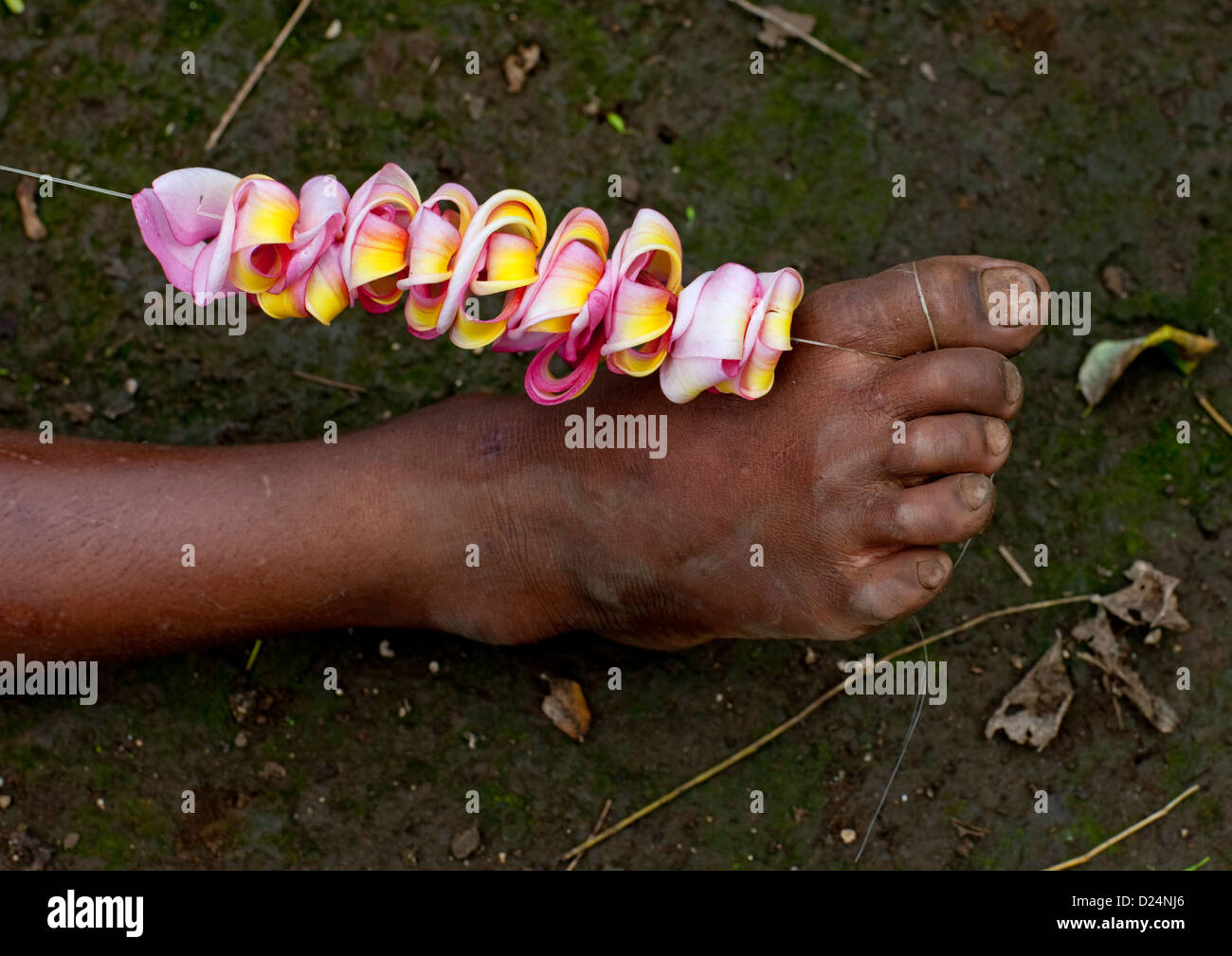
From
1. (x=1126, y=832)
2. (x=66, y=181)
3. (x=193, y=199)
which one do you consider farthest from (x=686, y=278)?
(x=1126, y=832)

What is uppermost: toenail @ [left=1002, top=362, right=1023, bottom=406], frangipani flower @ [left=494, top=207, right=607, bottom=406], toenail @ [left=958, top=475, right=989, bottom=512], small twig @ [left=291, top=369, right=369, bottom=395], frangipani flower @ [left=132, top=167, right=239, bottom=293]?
frangipani flower @ [left=132, top=167, right=239, bottom=293]

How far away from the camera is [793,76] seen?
6.03ft

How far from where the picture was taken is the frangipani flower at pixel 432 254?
4.20 feet

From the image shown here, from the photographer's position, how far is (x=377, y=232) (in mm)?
1283

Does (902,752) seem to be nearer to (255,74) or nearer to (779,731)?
(779,731)

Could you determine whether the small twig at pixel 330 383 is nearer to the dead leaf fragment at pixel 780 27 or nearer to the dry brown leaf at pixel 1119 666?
the dead leaf fragment at pixel 780 27

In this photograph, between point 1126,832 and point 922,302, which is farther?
point 1126,832

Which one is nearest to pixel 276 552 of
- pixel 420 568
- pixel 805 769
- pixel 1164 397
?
pixel 420 568

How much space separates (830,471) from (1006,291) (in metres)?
0.33

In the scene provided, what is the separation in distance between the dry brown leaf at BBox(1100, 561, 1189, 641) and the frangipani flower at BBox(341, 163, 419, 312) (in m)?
1.31

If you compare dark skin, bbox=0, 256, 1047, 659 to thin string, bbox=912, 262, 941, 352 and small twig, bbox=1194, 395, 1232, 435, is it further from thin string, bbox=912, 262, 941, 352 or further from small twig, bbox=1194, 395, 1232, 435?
small twig, bbox=1194, 395, 1232, 435

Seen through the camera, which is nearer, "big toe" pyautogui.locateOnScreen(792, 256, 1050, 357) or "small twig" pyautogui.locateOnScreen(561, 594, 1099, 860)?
"big toe" pyautogui.locateOnScreen(792, 256, 1050, 357)

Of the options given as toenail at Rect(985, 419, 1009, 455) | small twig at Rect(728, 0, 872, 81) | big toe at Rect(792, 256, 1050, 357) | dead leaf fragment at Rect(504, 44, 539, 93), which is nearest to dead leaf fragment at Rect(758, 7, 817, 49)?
small twig at Rect(728, 0, 872, 81)

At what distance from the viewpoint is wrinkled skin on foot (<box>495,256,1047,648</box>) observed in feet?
4.64
